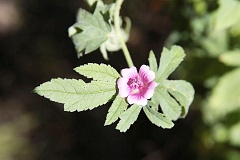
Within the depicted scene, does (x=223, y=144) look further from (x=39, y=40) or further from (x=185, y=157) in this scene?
(x=39, y=40)

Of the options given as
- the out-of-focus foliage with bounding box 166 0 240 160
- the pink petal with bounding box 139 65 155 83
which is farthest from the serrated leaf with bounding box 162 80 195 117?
the out-of-focus foliage with bounding box 166 0 240 160

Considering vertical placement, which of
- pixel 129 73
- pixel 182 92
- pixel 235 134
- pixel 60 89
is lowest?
pixel 235 134

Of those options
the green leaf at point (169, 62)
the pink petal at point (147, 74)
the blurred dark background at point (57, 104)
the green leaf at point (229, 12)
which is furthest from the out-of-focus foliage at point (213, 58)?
the pink petal at point (147, 74)

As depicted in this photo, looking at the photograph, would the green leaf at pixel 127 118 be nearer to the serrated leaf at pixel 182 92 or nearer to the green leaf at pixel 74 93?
the green leaf at pixel 74 93

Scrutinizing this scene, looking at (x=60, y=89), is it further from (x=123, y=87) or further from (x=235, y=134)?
(x=235, y=134)

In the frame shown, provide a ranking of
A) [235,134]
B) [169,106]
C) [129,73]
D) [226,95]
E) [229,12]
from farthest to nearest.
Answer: [235,134], [226,95], [229,12], [169,106], [129,73]

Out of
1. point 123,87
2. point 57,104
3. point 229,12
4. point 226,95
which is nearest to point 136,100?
point 123,87
